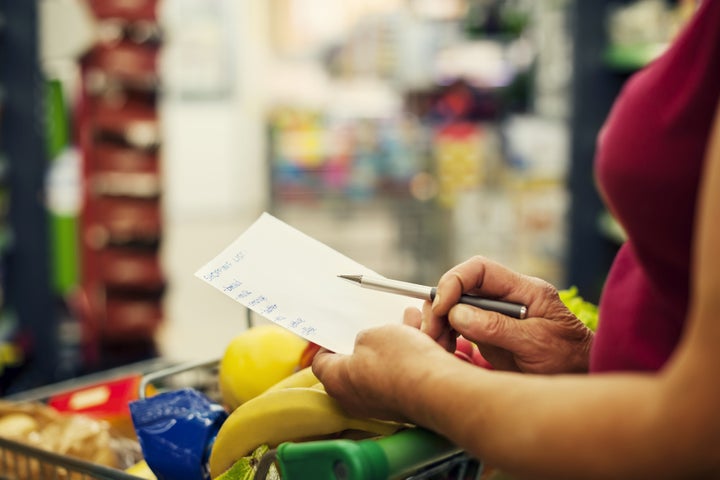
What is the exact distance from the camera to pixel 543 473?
0.81m

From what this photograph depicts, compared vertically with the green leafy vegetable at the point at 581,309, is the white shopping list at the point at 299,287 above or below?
above

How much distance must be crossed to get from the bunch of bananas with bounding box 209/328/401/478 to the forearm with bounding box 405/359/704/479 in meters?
0.28

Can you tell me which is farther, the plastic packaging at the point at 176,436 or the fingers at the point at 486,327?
the plastic packaging at the point at 176,436

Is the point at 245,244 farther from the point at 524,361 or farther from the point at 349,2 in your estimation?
the point at 349,2

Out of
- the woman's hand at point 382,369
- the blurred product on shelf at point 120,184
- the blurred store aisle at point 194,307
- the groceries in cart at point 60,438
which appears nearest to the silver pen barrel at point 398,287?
the woman's hand at point 382,369

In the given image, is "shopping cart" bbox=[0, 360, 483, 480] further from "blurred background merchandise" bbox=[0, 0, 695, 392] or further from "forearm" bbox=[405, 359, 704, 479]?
"blurred background merchandise" bbox=[0, 0, 695, 392]

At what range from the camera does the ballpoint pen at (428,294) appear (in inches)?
48.1

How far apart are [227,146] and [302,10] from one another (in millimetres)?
1962

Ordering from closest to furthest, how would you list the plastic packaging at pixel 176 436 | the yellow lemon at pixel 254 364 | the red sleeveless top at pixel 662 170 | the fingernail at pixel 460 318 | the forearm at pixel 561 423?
the forearm at pixel 561 423, the red sleeveless top at pixel 662 170, the fingernail at pixel 460 318, the plastic packaging at pixel 176 436, the yellow lemon at pixel 254 364

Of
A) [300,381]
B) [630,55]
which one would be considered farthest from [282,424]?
[630,55]

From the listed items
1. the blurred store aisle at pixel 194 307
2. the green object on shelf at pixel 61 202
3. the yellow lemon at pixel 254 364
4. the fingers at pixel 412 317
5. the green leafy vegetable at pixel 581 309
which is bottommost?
the blurred store aisle at pixel 194 307

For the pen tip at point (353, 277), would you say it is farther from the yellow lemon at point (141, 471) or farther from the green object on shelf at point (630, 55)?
the green object on shelf at point (630, 55)

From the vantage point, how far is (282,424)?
1223 millimetres

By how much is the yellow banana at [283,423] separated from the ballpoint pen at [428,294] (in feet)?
0.50
